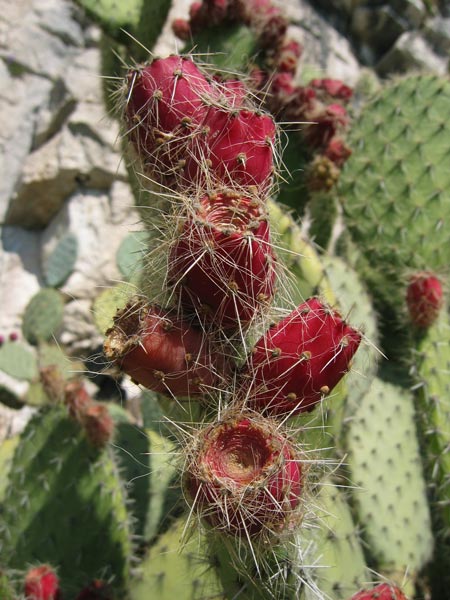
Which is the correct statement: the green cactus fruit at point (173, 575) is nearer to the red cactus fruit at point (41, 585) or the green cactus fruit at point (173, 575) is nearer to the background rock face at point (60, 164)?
the red cactus fruit at point (41, 585)

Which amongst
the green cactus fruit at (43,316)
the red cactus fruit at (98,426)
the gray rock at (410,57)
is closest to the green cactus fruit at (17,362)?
the green cactus fruit at (43,316)

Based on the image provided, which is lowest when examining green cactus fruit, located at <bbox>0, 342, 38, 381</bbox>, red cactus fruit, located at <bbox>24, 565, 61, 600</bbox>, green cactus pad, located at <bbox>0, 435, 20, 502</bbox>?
green cactus fruit, located at <bbox>0, 342, 38, 381</bbox>

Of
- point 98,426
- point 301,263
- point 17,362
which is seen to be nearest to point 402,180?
point 301,263

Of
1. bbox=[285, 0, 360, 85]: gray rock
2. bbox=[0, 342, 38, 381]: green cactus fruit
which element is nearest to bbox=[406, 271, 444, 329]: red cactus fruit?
bbox=[0, 342, 38, 381]: green cactus fruit

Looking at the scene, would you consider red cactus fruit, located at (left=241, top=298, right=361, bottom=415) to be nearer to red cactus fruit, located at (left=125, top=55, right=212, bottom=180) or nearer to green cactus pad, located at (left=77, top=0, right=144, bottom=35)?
red cactus fruit, located at (left=125, top=55, right=212, bottom=180)

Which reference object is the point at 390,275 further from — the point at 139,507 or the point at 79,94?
the point at 79,94

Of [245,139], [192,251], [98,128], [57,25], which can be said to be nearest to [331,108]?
[245,139]
